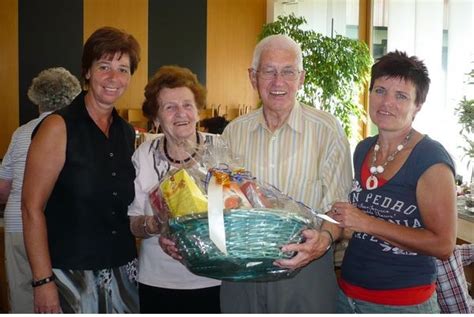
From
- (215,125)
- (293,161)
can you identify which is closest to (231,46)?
(215,125)

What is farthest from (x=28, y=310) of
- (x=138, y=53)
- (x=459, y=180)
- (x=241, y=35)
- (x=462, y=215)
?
(x=241, y=35)

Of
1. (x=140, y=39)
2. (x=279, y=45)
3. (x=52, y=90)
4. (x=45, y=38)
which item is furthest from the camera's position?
(x=140, y=39)

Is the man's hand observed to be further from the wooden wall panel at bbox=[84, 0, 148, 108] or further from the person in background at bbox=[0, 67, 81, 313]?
the wooden wall panel at bbox=[84, 0, 148, 108]

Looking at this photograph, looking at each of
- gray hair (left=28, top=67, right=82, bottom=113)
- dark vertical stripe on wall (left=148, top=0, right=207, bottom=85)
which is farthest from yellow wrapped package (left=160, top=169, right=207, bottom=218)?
dark vertical stripe on wall (left=148, top=0, right=207, bottom=85)

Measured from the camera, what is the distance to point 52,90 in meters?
3.25

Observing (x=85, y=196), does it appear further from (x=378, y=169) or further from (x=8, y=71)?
(x=8, y=71)

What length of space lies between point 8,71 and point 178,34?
9.53 feet

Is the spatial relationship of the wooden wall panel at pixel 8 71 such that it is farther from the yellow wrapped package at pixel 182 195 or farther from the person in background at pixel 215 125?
the yellow wrapped package at pixel 182 195

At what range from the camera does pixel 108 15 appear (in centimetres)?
888

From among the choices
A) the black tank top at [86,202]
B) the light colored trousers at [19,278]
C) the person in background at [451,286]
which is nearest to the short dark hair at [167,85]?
the black tank top at [86,202]

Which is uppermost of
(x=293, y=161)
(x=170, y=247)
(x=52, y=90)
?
(x=52, y=90)

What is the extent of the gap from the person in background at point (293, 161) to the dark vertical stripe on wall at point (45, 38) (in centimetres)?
710

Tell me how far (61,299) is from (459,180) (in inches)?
149

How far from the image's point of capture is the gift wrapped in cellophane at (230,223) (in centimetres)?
138
